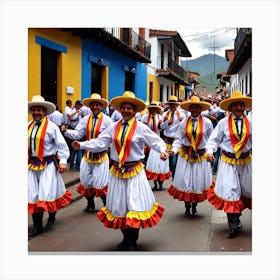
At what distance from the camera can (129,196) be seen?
5.47 meters

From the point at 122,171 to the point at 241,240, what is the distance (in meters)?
1.80

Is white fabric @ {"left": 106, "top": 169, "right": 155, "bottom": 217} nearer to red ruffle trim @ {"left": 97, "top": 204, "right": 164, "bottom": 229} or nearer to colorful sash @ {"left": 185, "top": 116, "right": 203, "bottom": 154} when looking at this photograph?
red ruffle trim @ {"left": 97, "top": 204, "right": 164, "bottom": 229}

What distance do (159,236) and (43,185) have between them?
1632 mm

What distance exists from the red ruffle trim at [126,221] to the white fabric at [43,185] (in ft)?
2.87

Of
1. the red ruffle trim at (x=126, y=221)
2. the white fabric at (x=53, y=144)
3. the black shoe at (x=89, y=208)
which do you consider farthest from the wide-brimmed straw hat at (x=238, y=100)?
the black shoe at (x=89, y=208)

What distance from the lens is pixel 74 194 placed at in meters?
8.93

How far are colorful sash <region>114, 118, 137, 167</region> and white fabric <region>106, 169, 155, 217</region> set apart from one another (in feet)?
0.78

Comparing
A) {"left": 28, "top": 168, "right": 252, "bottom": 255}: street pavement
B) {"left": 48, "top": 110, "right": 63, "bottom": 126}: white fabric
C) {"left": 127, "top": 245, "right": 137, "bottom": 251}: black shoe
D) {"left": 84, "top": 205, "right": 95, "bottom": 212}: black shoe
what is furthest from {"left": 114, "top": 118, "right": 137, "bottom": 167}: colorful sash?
{"left": 48, "top": 110, "right": 63, "bottom": 126}: white fabric

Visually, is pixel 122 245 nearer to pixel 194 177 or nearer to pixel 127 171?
pixel 127 171

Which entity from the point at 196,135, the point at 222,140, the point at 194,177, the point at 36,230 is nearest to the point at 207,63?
the point at 196,135

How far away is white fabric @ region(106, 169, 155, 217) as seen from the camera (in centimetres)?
546
